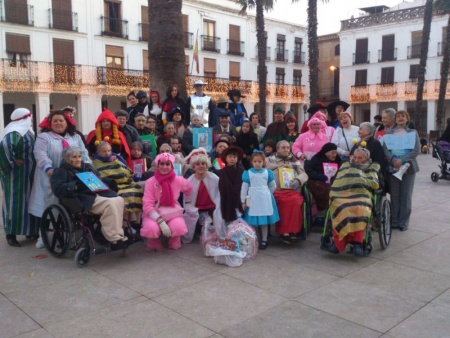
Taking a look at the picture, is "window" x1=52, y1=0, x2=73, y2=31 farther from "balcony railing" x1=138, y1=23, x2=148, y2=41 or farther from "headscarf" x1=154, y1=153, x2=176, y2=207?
"headscarf" x1=154, y1=153, x2=176, y2=207

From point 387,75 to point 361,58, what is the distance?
2.80m

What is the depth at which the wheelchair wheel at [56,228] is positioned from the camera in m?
5.15

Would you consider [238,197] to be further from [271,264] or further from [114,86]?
[114,86]

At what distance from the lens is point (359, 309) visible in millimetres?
3873

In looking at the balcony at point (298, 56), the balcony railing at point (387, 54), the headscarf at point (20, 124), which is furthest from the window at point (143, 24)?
the headscarf at point (20, 124)

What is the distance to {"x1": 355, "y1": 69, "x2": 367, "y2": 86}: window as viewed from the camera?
39.2 meters

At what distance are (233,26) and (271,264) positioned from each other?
32.6 m

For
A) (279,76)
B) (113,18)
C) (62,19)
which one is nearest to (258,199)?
(62,19)

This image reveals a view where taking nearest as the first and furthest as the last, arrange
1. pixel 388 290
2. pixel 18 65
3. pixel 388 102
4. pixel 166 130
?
pixel 388 290 < pixel 166 130 < pixel 18 65 < pixel 388 102

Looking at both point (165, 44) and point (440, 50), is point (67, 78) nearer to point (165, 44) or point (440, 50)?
point (165, 44)

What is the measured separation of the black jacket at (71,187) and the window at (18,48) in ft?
73.0

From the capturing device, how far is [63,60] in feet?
87.2

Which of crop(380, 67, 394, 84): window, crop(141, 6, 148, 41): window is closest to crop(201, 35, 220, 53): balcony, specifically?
crop(141, 6, 148, 41): window

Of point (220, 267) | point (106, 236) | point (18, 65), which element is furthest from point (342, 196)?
point (18, 65)
